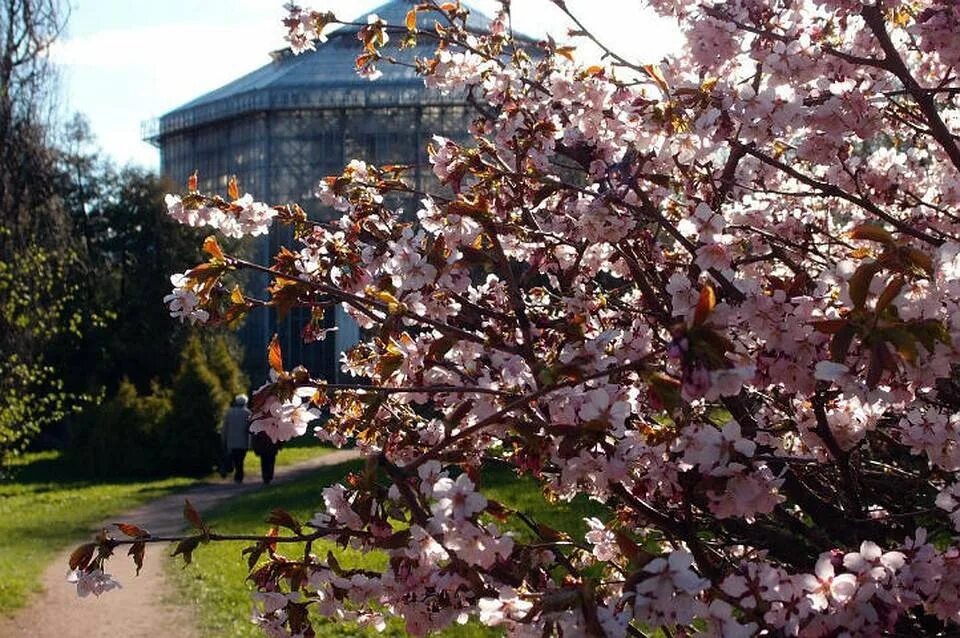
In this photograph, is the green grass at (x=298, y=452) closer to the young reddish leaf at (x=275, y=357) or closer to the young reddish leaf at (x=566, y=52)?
the young reddish leaf at (x=566, y=52)

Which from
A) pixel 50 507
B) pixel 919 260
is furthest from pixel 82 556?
pixel 50 507

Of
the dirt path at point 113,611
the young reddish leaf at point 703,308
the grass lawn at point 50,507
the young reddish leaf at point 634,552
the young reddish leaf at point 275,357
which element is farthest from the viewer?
the grass lawn at point 50,507

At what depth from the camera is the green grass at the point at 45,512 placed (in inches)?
360

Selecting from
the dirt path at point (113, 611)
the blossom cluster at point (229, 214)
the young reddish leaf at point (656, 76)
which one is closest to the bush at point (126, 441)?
the dirt path at point (113, 611)

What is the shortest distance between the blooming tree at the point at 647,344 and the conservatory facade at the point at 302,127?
25.3 m

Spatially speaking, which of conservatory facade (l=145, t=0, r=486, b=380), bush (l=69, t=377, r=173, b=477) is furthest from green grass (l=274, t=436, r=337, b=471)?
conservatory facade (l=145, t=0, r=486, b=380)

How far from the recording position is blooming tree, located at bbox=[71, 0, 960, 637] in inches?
72.4

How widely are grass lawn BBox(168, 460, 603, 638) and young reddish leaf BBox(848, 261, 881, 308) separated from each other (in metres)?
3.25

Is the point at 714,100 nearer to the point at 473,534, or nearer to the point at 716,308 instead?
the point at 716,308

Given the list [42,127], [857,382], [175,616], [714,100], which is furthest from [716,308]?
[42,127]

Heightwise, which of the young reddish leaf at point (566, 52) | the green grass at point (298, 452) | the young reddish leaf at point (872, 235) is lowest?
the green grass at point (298, 452)

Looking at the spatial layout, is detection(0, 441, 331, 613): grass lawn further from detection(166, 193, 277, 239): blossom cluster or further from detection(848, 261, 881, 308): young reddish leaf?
detection(848, 261, 881, 308): young reddish leaf

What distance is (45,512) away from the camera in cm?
1428

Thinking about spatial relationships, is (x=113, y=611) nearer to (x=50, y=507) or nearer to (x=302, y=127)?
(x=50, y=507)
